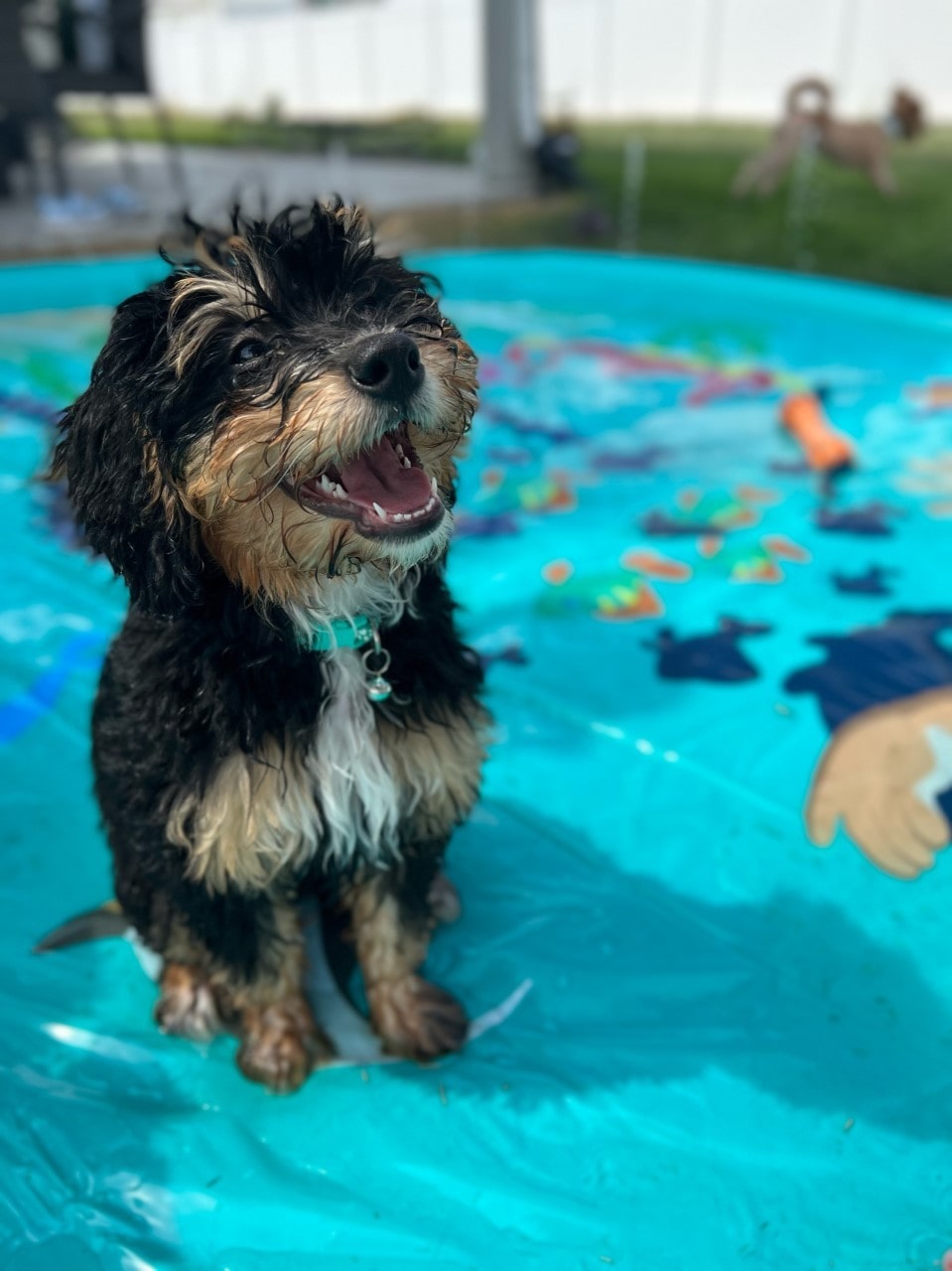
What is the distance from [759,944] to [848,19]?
24.0 metres

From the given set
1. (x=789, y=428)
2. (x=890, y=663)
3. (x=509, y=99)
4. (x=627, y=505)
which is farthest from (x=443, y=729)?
(x=509, y=99)

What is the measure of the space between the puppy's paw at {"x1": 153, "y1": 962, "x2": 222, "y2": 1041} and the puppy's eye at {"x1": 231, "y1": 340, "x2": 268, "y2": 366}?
1720mm

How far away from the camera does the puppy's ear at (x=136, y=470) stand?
2152 mm

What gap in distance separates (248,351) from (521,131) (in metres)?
14.4

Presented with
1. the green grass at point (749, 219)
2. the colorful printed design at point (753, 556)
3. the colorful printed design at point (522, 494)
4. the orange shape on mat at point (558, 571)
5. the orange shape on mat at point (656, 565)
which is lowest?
the orange shape on mat at point (558, 571)

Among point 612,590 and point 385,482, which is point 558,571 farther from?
point 385,482

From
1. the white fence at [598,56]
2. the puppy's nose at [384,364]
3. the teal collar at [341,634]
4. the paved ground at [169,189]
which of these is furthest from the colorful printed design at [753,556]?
the white fence at [598,56]

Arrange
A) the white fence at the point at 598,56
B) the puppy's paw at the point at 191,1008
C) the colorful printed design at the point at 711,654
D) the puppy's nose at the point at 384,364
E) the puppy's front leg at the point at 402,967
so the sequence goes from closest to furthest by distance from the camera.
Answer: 1. the puppy's nose at the point at 384,364
2. the puppy's front leg at the point at 402,967
3. the puppy's paw at the point at 191,1008
4. the colorful printed design at the point at 711,654
5. the white fence at the point at 598,56

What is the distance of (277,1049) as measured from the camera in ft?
9.18

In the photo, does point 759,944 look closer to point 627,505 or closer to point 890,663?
point 890,663

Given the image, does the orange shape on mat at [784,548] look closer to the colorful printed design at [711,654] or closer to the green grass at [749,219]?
the colorful printed design at [711,654]

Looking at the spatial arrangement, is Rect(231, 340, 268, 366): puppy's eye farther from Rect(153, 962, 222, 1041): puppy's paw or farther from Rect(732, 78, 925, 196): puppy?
Rect(732, 78, 925, 196): puppy

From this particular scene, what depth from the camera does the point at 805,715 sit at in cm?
426

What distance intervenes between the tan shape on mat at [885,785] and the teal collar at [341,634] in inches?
81.7
